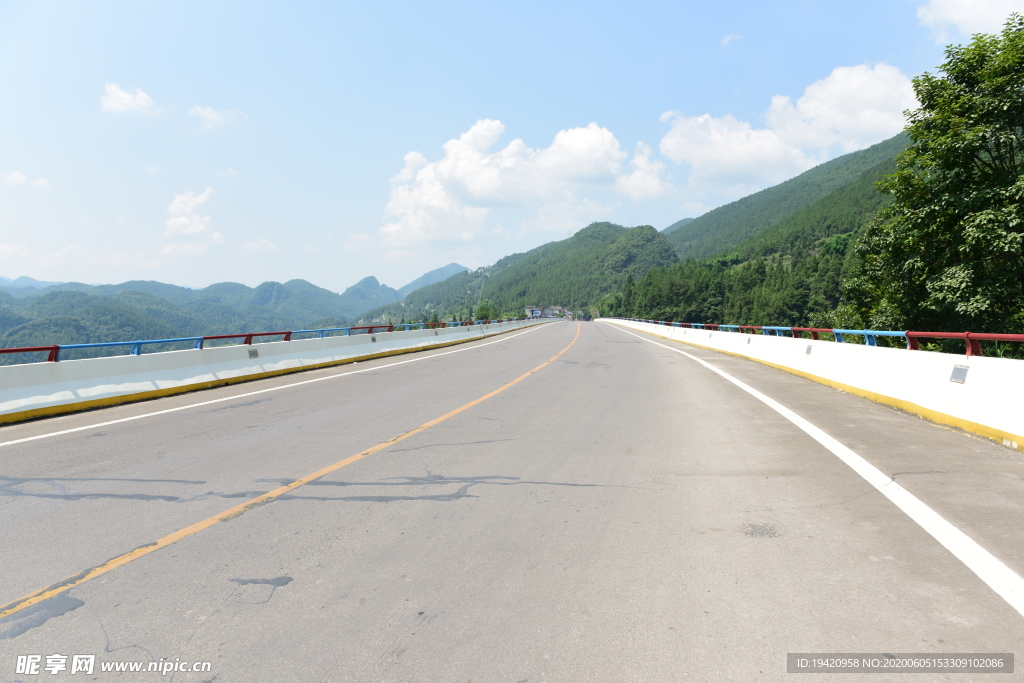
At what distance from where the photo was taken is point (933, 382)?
8.94 metres

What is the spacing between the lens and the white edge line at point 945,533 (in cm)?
334

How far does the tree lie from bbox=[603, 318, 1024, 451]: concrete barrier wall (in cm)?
1828

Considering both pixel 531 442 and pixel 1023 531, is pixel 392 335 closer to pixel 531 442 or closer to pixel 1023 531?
pixel 531 442

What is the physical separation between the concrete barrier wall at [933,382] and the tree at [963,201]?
60.0 ft

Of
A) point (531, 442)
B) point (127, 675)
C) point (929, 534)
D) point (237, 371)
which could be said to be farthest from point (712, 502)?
point (237, 371)

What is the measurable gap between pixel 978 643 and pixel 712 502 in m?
2.25

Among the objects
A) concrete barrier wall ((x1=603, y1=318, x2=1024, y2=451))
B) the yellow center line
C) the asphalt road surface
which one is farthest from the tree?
the yellow center line

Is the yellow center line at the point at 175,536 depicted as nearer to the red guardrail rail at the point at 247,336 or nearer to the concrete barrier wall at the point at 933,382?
the concrete barrier wall at the point at 933,382

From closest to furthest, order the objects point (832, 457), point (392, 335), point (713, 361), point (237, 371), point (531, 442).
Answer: point (832, 457), point (531, 442), point (237, 371), point (713, 361), point (392, 335)

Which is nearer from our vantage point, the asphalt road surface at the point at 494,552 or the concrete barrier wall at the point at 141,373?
the asphalt road surface at the point at 494,552

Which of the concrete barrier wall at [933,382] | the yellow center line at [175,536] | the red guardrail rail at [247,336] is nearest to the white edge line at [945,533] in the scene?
the concrete barrier wall at [933,382]

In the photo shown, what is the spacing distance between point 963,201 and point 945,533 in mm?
32503

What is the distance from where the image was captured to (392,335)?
26.0 m

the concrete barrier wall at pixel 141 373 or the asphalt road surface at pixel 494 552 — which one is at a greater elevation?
the concrete barrier wall at pixel 141 373
